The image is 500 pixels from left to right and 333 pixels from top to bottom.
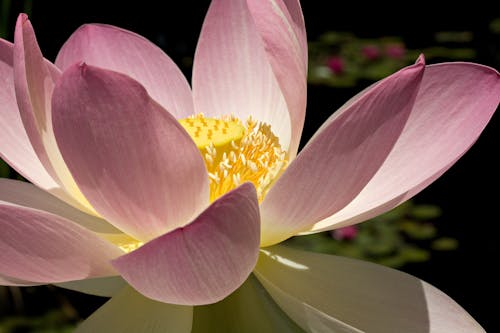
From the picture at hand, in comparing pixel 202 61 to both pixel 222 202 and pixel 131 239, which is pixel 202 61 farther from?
pixel 222 202

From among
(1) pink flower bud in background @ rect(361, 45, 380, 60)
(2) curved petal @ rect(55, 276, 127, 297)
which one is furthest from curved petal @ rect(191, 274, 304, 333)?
(1) pink flower bud in background @ rect(361, 45, 380, 60)

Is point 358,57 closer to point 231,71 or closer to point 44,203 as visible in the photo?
point 231,71

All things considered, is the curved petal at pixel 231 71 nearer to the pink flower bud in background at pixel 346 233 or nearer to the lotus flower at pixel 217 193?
the lotus flower at pixel 217 193

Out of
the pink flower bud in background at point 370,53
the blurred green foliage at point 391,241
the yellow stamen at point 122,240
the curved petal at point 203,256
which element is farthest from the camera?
the pink flower bud in background at point 370,53

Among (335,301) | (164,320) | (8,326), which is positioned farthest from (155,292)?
(8,326)

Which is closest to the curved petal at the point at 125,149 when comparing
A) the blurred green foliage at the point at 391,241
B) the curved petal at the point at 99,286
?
the curved petal at the point at 99,286
